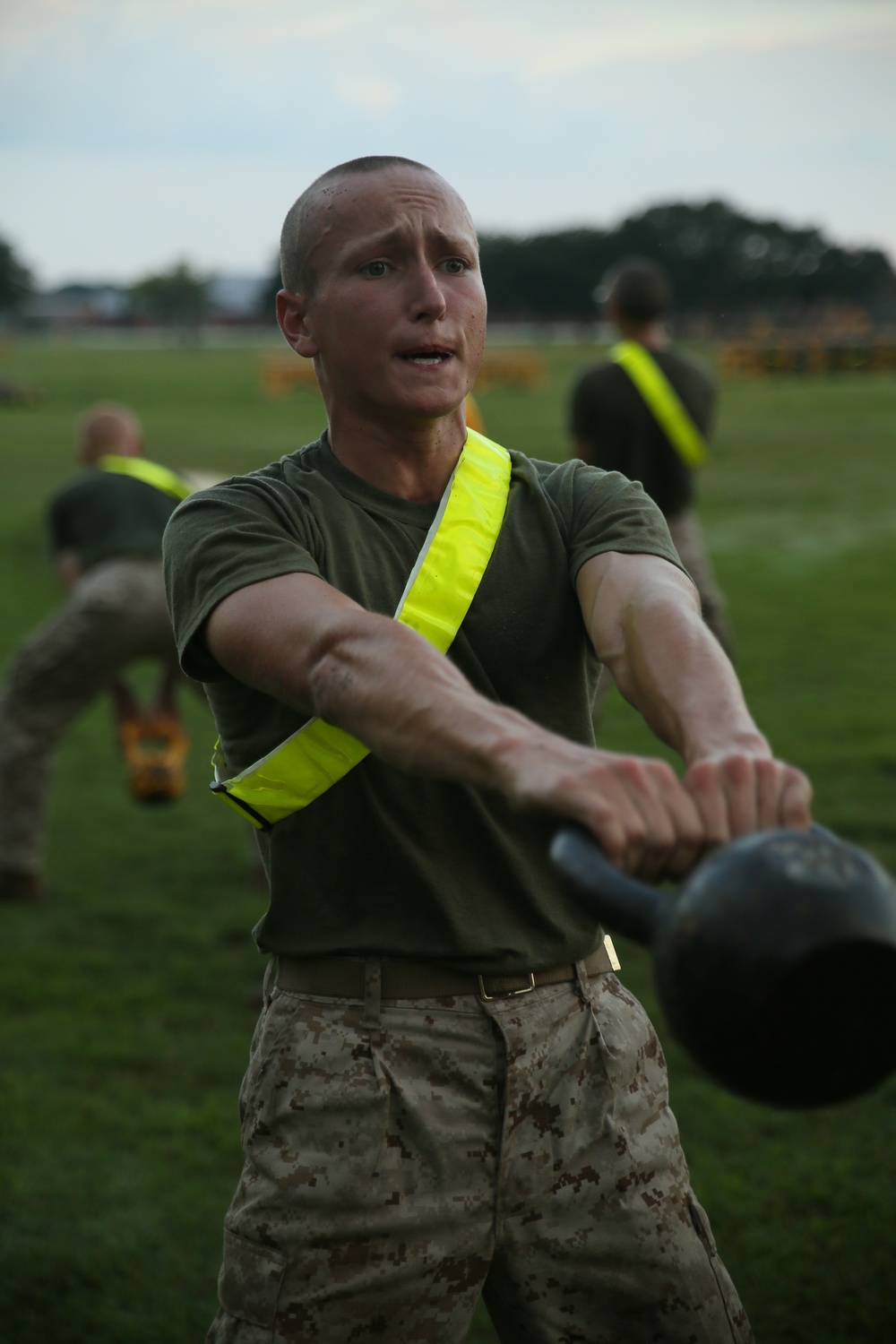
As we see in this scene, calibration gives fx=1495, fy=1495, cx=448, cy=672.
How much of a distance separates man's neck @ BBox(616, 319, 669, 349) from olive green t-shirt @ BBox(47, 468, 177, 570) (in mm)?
2530

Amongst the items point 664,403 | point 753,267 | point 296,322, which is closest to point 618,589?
point 296,322

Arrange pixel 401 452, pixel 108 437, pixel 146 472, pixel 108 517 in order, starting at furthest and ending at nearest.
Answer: pixel 108 437
pixel 146 472
pixel 108 517
pixel 401 452

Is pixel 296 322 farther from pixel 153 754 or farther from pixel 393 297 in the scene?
pixel 153 754

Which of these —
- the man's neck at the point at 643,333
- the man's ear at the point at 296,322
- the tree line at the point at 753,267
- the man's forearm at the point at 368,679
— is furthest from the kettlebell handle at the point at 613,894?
the tree line at the point at 753,267

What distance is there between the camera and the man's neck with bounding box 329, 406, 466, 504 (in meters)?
2.59

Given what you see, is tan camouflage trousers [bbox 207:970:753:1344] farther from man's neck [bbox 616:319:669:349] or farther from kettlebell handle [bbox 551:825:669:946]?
man's neck [bbox 616:319:669:349]

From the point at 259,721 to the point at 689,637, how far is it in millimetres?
743

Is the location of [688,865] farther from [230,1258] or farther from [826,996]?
[230,1258]

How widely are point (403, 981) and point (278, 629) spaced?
0.66m

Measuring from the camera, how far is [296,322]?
8.82 ft

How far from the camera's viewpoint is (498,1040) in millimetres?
2465

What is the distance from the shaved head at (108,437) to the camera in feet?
26.5

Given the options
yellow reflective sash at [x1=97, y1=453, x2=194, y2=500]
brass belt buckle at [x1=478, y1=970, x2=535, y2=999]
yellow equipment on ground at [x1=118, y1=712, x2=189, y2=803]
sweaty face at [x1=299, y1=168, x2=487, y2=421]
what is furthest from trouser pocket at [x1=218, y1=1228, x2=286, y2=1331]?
yellow reflective sash at [x1=97, y1=453, x2=194, y2=500]

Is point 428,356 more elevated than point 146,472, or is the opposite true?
point 428,356
